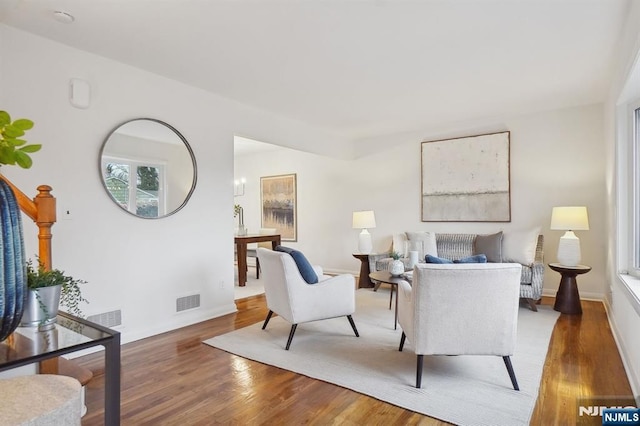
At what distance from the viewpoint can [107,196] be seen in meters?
3.17

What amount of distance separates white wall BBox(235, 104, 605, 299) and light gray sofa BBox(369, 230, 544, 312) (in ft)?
1.19

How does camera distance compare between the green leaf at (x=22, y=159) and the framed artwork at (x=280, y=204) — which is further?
the framed artwork at (x=280, y=204)

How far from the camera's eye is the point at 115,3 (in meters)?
2.35

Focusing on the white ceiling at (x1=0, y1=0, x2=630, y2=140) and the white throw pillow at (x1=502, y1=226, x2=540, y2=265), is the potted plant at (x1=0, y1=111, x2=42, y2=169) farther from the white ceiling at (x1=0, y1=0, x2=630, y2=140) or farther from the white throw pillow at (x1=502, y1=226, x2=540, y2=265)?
the white throw pillow at (x1=502, y1=226, x2=540, y2=265)

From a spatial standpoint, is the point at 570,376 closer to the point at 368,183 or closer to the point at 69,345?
the point at 69,345

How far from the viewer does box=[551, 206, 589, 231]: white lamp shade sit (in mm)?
4082

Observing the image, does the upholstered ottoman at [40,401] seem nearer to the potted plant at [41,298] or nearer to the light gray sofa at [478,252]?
the potted plant at [41,298]

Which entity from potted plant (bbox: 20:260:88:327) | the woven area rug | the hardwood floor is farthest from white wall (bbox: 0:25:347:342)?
potted plant (bbox: 20:260:88:327)

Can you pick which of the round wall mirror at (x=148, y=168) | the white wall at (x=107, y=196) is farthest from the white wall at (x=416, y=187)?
the round wall mirror at (x=148, y=168)

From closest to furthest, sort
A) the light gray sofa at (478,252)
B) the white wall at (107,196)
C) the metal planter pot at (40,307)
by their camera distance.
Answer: the metal planter pot at (40,307) < the white wall at (107,196) < the light gray sofa at (478,252)

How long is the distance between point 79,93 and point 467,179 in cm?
486

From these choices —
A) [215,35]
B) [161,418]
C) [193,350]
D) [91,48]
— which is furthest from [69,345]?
[91,48]

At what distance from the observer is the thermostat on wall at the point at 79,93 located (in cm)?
295

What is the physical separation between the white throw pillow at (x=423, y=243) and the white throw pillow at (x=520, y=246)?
0.92 metres
